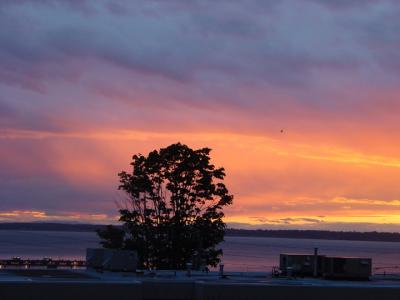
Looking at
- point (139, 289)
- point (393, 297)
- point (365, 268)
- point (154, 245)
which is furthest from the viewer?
point (154, 245)

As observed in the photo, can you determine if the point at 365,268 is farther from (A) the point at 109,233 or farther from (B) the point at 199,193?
(A) the point at 109,233

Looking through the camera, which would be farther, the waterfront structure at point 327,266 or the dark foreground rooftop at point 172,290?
the waterfront structure at point 327,266

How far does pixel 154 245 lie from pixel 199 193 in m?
6.49

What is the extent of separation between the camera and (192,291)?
36.8 metres

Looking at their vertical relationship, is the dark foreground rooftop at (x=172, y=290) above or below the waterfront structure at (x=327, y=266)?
below

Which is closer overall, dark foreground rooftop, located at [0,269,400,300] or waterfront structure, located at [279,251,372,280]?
dark foreground rooftop, located at [0,269,400,300]

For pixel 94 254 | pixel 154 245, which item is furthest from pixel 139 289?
pixel 154 245

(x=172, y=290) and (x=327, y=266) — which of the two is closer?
(x=172, y=290)

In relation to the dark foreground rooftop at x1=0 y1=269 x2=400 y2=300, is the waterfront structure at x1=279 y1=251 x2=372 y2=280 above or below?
above

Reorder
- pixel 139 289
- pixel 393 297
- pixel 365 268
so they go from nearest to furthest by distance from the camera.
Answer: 1. pixel 139 289
2. pixel 393 297
3. pixel 365 268

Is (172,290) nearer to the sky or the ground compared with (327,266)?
nearer to the ground

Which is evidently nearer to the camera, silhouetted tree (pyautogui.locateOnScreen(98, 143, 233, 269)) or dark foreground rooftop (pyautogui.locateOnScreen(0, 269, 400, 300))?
dark foreground rooftop (pyautogui.locateOnScreen(0, 269, 400, 300))

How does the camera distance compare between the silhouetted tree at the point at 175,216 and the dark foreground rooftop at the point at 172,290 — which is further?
the silhouetted tree at the point at 175,216

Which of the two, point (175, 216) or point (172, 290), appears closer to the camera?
point (172, 290)
